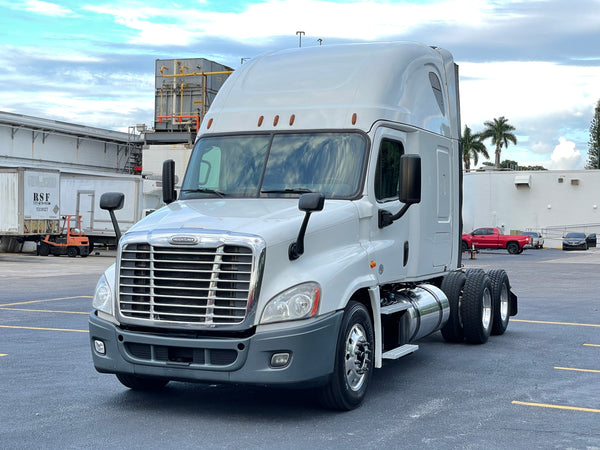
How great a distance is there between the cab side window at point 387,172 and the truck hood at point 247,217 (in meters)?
0.56

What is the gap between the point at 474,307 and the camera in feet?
37.5

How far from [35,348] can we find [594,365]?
727 cm

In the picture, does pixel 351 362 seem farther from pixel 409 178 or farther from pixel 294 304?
pixel 409 178

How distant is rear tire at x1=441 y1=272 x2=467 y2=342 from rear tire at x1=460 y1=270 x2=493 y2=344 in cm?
8

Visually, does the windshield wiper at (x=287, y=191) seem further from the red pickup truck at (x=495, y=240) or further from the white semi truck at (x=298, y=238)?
the red pickup truck at (x=495, y=240)

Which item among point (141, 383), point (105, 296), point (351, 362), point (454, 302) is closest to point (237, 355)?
point (351, 362)

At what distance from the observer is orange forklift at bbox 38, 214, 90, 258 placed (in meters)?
39.8

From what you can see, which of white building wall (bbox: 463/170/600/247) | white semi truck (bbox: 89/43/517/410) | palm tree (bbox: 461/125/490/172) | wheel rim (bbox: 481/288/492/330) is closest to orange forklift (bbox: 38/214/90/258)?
wheel rim (bbox: 481/288/492/330)

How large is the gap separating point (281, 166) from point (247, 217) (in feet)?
3.71

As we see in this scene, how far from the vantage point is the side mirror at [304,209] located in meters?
7.16

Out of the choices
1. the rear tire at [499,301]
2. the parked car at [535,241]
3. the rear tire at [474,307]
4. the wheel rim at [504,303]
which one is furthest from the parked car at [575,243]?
the rear tire at [474,307]

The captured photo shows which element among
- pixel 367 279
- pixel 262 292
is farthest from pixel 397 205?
pixel 262 292

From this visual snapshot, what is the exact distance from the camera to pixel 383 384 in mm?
8992

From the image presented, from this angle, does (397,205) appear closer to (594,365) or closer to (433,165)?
(433,165)
